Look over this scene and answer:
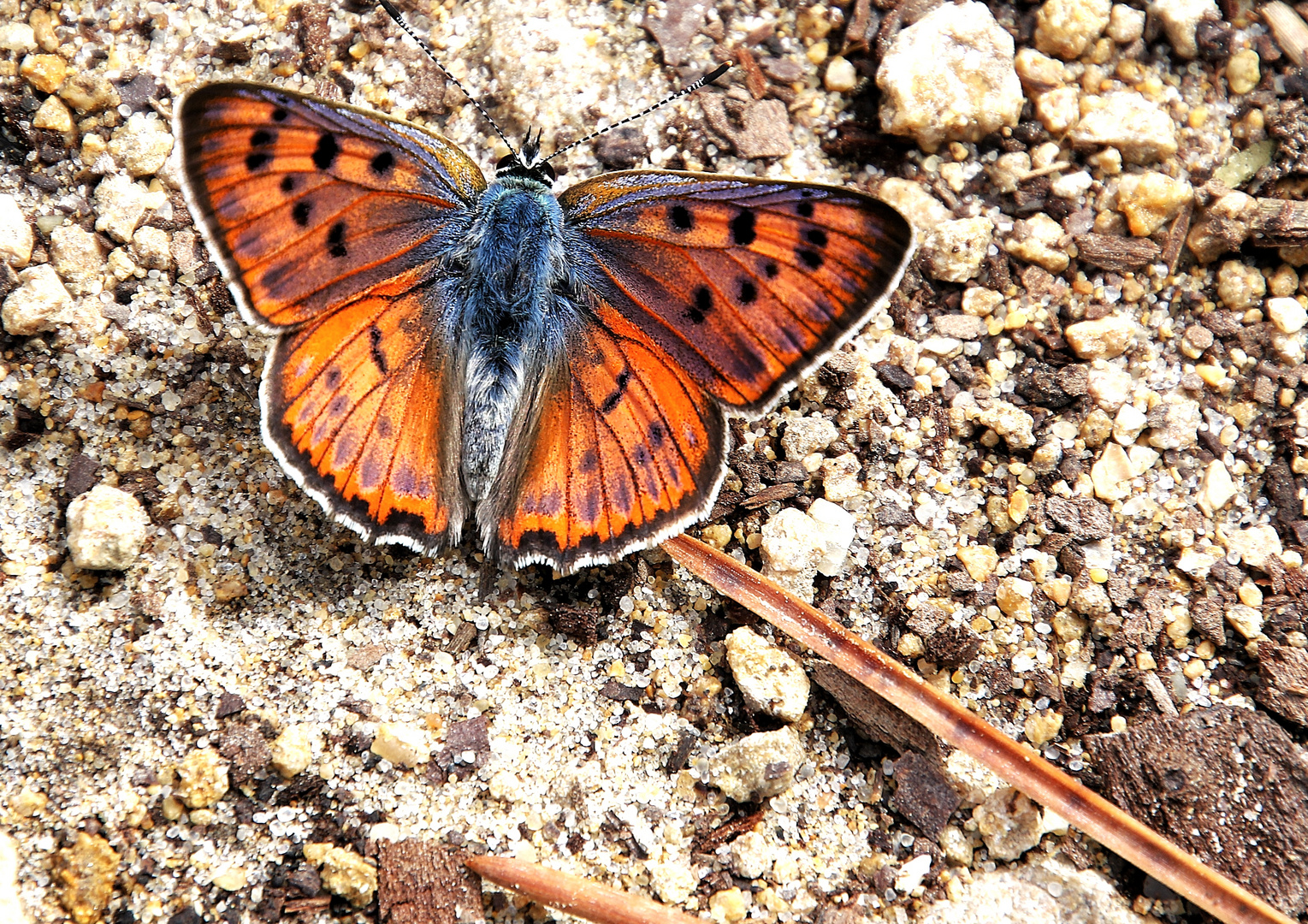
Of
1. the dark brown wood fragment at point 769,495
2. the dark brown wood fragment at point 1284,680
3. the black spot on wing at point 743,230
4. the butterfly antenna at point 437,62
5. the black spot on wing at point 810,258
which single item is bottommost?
the dark brown wood fragment at point 1284,680

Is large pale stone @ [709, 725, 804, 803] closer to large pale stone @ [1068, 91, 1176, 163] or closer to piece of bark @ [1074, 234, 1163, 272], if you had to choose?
piece of bark @ [1074, 234, 1163, 272]

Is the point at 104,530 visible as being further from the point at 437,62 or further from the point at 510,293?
the point at 437,62

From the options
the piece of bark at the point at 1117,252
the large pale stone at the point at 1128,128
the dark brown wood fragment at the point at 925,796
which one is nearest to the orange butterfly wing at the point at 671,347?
the dark brown wood fragment at the point at 925,796

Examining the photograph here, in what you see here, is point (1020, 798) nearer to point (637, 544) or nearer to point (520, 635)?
point (637, 544)

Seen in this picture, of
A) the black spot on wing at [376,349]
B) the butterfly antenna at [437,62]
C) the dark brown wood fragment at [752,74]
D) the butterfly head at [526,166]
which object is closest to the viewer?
the black spot on wing at [376,349]

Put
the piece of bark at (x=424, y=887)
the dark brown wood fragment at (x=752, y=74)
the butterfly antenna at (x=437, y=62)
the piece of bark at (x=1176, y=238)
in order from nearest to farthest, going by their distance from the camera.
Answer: the piece of bark at (x=424, y=887), the butterfly antenna at (x=437, y=62), the piece of bark at (x=1176, y=238), the dark brown wood fragment at (x=752, y=74)

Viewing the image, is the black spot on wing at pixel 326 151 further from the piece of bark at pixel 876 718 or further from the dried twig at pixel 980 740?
the piece of bark at pixel 876 718

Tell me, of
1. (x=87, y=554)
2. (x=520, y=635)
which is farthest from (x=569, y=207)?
(x=87, y=554)

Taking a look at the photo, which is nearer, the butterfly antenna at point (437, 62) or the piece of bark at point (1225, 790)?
the piece of bark at point (1225, 790)
